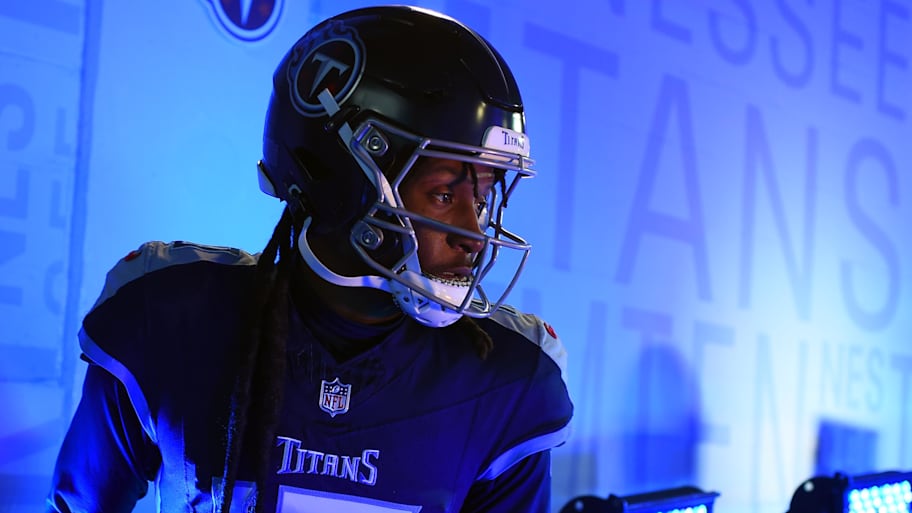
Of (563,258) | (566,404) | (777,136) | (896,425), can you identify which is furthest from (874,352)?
(566,404)

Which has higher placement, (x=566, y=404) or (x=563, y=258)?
(x=563, y=258)

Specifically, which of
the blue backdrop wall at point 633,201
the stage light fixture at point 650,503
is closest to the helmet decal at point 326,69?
the blue backdrop wall at point 633,201

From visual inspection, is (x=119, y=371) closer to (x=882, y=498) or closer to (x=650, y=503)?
(x=650, y=503)

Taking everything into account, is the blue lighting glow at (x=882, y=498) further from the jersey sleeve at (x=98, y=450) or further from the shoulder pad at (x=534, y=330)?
the jersey sleeve at (x=98, y=450)

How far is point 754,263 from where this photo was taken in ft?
9.93

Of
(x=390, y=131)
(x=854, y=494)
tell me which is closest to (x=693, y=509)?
(x=854, y=494)

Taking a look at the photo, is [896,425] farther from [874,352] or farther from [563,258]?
[563,258]

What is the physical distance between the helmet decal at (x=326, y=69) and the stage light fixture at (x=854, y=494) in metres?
2.05

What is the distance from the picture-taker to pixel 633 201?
264cm

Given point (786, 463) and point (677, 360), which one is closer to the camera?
point (677, 360)

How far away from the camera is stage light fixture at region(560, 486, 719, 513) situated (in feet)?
7.01

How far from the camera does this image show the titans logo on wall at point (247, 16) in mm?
1812

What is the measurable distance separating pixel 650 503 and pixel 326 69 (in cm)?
142

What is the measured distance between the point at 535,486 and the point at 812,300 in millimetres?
2282
